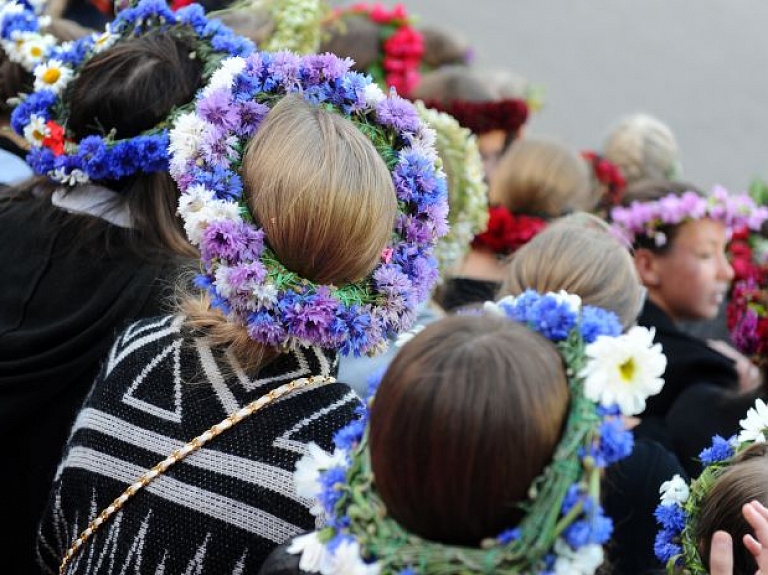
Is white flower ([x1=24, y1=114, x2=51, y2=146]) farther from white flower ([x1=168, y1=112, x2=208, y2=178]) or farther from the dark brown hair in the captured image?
the dark brown hair

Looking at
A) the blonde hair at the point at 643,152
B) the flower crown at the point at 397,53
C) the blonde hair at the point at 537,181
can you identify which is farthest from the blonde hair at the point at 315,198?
the blonde hair at the point at 643,152

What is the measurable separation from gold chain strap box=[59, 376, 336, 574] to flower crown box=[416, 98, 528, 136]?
293 cm

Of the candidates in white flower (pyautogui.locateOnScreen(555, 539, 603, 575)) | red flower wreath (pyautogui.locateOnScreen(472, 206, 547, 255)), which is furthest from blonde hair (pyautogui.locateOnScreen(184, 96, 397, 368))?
red flower wreath (pyautogui.locateOnScreen(472, 206, 547, 255))

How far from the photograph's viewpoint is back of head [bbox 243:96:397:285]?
1.84m

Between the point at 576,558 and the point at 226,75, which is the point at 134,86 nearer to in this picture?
the point at 226,75

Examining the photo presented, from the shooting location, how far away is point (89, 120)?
2559mm

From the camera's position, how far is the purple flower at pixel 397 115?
2.12 metres

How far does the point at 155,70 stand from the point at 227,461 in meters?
1.09

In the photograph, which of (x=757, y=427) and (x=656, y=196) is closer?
(x=757, y=427)

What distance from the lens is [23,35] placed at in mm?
3096

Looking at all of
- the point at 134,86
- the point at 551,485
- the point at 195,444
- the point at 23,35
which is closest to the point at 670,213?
the point at 134,86

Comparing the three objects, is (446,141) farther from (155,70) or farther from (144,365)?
(144,365)

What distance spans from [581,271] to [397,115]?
79 centimetres

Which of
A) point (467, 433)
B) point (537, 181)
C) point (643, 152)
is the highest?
point (467, 433)
